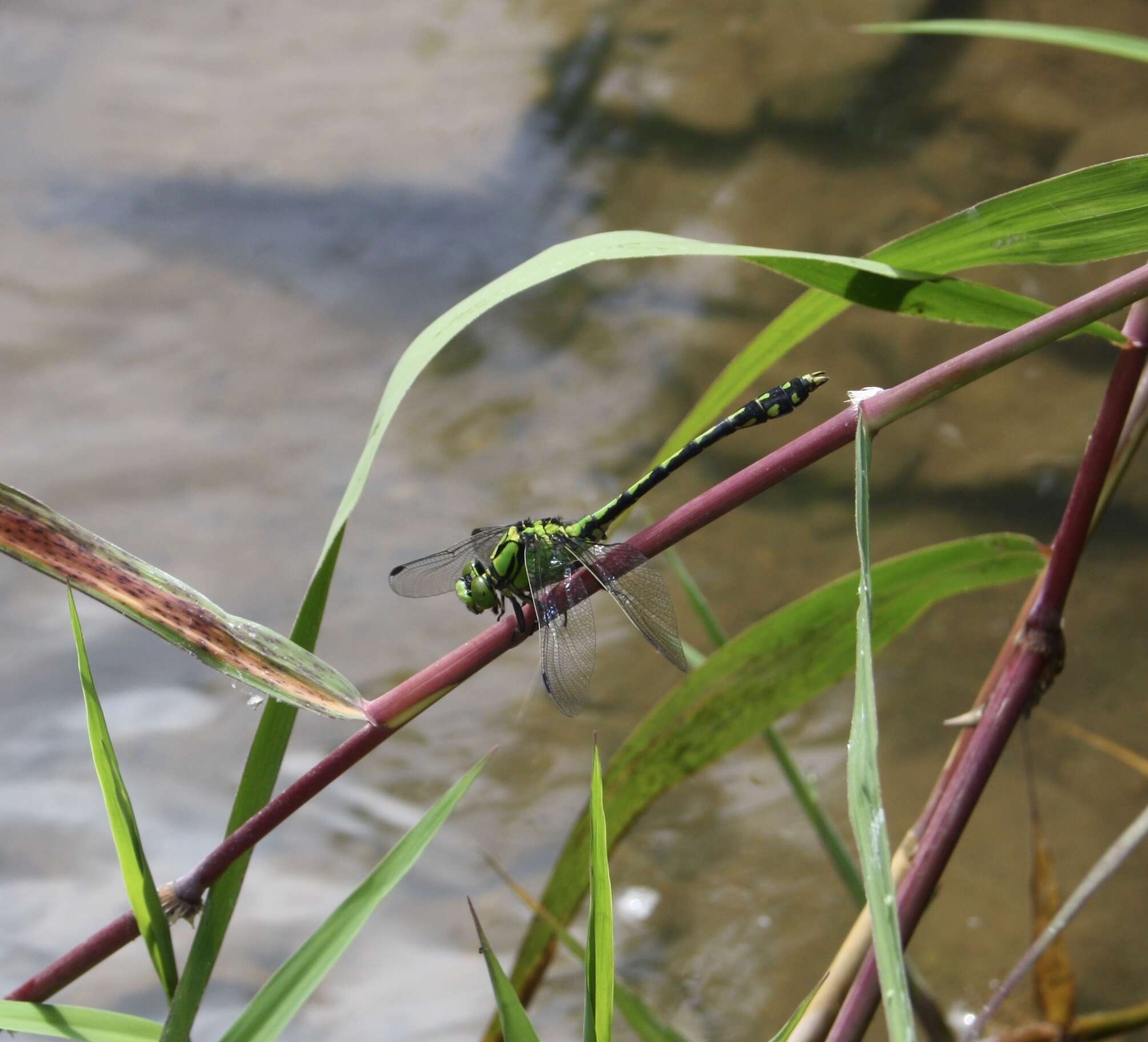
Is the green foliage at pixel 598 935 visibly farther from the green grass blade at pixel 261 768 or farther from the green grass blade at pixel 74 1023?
the green grass blade at pixel 74 1023

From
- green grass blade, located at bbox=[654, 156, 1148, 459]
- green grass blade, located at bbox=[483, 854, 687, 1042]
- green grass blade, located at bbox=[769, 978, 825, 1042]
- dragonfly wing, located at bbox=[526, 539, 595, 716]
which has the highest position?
green grass blade, located at bbox=[654, 156, 1148, 459]

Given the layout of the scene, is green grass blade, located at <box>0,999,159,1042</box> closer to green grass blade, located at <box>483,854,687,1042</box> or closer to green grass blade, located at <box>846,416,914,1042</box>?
green grass blade, located at <box>483,854,687,1042</box>

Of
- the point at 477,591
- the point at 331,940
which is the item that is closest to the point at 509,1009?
the point at 331,940

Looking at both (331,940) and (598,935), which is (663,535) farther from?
(331,940)

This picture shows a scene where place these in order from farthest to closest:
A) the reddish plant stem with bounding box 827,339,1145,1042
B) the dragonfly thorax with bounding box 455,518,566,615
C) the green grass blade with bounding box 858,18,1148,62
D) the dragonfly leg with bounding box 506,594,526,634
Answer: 1. the dragonfly thorax with bounding box 455,518,566,615
2. the green grass blade with bounding box 858,18,1148,62
3. the reddish plant stem with bounding box 827,339,1145,1042
4. the dragonfly leg with bounding box 506,594,526,634

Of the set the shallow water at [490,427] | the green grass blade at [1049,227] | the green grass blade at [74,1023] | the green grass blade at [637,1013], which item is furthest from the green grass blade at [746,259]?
the shallow water at [490,427]

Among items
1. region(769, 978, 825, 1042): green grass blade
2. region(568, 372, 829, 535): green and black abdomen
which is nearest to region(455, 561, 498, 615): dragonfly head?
region(568, 372, 829, 535): green and black abdomen
